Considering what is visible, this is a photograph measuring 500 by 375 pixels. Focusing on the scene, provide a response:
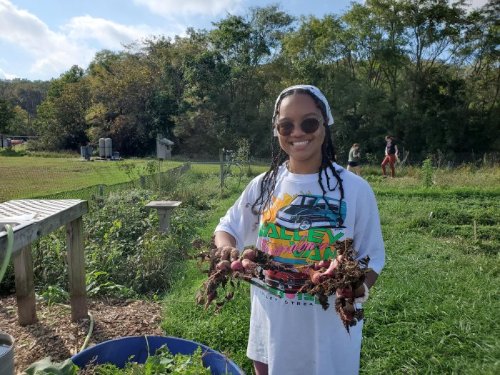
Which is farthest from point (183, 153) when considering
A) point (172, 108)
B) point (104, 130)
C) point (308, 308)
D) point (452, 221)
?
point (308, 308)

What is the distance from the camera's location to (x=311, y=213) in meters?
1.78

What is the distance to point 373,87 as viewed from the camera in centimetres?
3108

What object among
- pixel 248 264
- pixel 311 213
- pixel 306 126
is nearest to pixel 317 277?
pixel 248 264

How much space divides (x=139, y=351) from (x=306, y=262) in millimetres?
1204

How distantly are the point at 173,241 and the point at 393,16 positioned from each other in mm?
27886

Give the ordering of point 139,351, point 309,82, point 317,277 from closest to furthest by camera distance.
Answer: point 317,277 < point 139,351 < point 309,82

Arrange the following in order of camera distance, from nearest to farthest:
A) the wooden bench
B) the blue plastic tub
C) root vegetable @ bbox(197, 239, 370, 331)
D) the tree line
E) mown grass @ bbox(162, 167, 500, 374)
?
1. root vegetable @ bbox(197, 239, 370, 331)
2. the blue plastic tub
3. mown grass @ bbox(162, 167, 500, 374)
4. the wooden bench
5. the tree line

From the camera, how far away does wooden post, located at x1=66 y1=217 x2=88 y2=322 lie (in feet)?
11.1

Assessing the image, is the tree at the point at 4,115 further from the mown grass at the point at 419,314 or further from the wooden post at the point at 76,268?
the wooden post at the point at 76,268

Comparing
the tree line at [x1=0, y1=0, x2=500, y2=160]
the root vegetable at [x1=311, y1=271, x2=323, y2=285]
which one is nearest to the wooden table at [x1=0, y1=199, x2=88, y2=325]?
the root vegetable at [x1=311, y1=271, x2=323, y2=285]

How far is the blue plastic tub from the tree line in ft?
79.4

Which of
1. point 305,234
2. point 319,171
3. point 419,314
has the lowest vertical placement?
point 419,314

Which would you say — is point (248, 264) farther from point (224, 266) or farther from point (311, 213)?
point (311, 213)

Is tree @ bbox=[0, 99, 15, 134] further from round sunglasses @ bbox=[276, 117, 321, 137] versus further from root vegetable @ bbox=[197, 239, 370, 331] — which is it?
root vegetable @ bbox=[197, 239, 370, 331]
